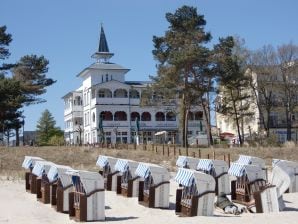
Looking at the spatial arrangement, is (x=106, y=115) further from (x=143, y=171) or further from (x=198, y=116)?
(x=143, y=171)

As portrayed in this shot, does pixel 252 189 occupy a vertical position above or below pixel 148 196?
above

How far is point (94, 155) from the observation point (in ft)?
130

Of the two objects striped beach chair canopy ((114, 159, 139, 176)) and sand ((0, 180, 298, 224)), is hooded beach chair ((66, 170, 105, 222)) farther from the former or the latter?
striped beach chair canopy ((114, 159, 139, 176))

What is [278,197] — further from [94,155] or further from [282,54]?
[282,54]

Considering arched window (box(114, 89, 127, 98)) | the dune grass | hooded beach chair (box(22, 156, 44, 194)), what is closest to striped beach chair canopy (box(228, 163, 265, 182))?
hooded beach chair (box(22, 156, 44, 194))

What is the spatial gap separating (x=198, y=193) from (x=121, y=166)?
7.34m

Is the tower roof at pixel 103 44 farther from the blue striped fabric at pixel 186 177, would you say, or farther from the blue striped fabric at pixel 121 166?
the blue striped fabric at pixel 186 177

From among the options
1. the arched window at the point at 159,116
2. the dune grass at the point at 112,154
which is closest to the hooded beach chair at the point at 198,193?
the dune grass at the point at 112,154

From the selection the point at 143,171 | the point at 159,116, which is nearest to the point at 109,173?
the point at 143,171

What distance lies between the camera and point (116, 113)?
77562 millimetres

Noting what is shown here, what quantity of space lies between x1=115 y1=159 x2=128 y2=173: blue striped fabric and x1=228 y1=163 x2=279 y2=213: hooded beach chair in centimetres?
424

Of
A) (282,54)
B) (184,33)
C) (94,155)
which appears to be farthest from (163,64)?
(282,54)

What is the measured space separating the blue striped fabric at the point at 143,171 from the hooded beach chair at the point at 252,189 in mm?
3256

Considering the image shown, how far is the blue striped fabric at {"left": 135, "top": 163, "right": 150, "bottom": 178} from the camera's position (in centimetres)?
1950
